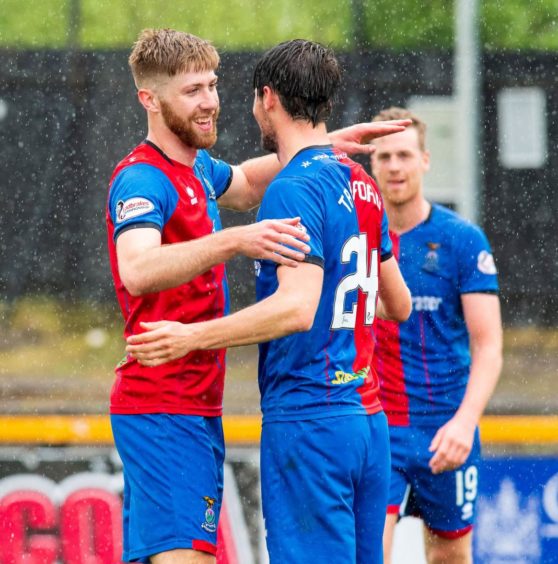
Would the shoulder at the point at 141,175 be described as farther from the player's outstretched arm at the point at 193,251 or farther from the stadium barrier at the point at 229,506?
the stadium barrier at the point at 229,506

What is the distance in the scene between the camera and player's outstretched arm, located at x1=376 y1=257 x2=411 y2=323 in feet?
12.2

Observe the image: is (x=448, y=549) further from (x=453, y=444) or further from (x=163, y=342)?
(x=163, y=342)

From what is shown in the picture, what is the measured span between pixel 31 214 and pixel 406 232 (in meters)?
4.79

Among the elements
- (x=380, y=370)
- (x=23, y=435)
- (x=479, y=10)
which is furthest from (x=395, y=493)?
(x=479, y=10)

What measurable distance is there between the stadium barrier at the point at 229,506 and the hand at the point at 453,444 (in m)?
1.52

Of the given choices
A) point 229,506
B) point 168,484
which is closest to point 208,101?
point 168,484

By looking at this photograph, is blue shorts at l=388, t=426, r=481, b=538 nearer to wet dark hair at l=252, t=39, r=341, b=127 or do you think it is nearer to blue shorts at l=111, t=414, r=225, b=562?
blue shorts at l=111, t=414, r=225, b=562

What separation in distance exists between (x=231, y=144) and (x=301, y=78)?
5.29m

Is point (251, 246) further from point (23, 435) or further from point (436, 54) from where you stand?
point (436, 54)

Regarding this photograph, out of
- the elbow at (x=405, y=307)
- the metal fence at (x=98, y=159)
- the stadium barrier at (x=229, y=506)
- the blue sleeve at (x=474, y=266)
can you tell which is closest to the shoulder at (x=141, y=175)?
the elbow at (x=405, y=307)

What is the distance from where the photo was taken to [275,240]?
3.14m

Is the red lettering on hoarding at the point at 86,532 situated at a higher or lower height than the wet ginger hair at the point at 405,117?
lower

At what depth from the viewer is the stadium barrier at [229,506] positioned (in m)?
5.99

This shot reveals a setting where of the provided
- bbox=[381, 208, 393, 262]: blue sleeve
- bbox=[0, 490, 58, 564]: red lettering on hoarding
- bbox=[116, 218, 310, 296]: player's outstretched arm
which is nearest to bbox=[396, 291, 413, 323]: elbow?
bbox=[381, 208, 393, 262]: blue sleeve
